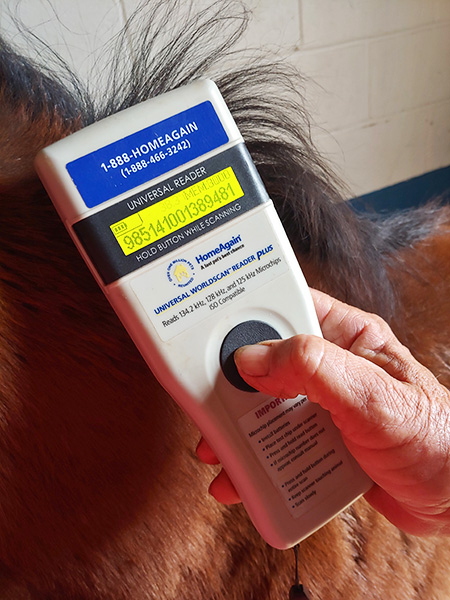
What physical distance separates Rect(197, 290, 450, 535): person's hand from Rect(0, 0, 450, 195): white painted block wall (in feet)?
1.95

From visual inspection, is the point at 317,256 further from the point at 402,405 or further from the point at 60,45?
the point at 60,45

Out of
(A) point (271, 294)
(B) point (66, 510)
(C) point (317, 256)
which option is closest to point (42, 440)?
(B) point (66, 510)

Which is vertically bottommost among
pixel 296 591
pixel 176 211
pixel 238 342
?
pixel 296 591

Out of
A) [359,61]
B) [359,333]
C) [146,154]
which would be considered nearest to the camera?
[146,154]

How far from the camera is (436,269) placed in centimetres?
70

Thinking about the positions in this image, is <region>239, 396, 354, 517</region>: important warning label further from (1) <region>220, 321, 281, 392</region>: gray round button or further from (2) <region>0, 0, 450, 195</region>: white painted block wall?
(2) <region>0, 0, 450, 195</region>: white painted block wall

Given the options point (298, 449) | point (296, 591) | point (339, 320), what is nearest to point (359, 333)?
point (339, 320)

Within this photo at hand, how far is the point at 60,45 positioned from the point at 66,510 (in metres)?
0.63

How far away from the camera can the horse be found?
1.42ft

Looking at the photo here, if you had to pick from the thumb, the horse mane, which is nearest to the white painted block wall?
the horse mane

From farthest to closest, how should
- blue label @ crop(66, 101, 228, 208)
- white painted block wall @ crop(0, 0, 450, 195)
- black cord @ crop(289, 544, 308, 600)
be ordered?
white painted block wall @ crop(0, 0, 450, 195)
black cord @ crop(289, 544, 308, 600)
blue label @ crop(66, 101, 228, 208)

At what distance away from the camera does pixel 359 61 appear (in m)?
1.17

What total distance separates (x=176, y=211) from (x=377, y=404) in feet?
0.67

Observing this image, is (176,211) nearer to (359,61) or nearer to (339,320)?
(339,320)
